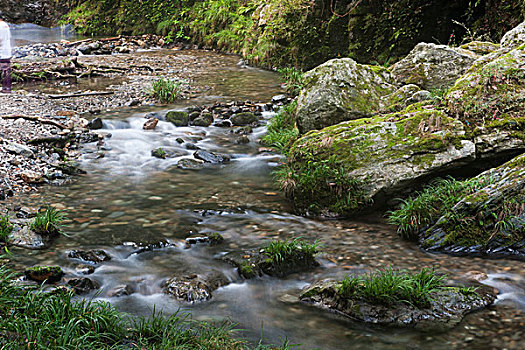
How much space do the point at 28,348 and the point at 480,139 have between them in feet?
18.3

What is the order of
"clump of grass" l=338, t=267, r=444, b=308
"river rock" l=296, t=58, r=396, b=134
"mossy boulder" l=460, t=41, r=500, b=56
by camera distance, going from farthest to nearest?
"mossy boulder" l=460, t=41, r=500, b=56 → "river rock" l=296, t=58, r=396, b=134 → "clump of grass" l=338, t=267, r=444, b=308

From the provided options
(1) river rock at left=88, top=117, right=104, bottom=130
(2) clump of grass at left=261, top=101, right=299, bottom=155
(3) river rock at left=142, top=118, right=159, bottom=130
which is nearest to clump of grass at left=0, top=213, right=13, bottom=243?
(2) clump of grass at left=261, top=101, right=299, bottom=155

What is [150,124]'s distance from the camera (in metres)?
10.6

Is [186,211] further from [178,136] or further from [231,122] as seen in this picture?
[231,122]

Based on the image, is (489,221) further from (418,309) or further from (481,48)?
(481,48)

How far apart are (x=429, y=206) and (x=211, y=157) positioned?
4.46 meters

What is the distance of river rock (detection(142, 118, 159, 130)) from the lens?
10.6 m

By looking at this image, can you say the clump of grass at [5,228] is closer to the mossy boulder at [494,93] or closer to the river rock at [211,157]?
the river rock at [211,157]

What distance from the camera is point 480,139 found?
6055mm

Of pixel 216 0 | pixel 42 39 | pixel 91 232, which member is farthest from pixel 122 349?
pixel 42 39

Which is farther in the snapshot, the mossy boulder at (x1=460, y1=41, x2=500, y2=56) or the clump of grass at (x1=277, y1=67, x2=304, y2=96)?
the clump of grass at (x1=277, y1=67, x2=304, y2=96)

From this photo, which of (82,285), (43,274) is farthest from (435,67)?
(43,274)

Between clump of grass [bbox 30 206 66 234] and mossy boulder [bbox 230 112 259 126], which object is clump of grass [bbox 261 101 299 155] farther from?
clump of grass [bbox 30 206 66 234]

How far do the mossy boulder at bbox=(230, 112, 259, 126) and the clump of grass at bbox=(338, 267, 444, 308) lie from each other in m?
7.20
